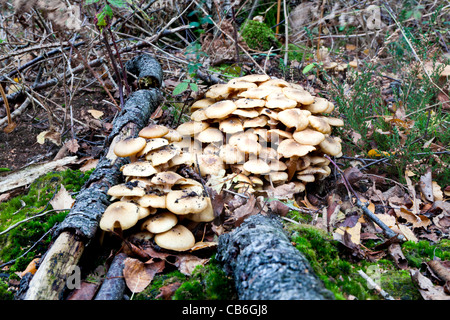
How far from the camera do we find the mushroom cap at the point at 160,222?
103 inches

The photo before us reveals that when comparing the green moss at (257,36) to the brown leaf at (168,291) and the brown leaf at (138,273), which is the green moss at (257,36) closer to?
the brown leaf at (138,273)

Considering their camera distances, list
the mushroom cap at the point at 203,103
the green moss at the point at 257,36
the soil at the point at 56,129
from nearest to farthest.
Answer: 1. the mushroom cap at the point at 203,103
2. the soil at the point at 56,129
3. the green moss at the point at 257,36

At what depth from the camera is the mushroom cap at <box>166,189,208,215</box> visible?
2607mm

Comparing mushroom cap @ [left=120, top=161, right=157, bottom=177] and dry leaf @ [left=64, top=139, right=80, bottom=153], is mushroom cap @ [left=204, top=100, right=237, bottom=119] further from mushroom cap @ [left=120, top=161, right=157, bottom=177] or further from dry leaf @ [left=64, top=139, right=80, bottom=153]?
dry leaf @ [left=64, top=139, right=80, bottom=153]

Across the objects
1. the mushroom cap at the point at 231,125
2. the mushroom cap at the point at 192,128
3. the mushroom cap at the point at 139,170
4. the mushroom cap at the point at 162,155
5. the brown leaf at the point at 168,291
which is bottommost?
the brown leaf at the point at 168,291

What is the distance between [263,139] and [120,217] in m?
1.70

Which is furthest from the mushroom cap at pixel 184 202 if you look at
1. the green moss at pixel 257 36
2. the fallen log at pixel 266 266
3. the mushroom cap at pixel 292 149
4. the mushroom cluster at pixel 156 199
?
the green moss at pixel 257 36

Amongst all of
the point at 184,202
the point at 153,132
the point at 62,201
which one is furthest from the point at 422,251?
the point at 62,201

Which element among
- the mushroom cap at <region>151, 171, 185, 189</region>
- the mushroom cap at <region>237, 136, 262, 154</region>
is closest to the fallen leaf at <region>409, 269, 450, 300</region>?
the mushroom cap at <region>237, 136, 262, 154</region>

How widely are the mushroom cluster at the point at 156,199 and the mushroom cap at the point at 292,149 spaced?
938 millimetres

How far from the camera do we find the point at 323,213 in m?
3.13

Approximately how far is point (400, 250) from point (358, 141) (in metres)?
1.79

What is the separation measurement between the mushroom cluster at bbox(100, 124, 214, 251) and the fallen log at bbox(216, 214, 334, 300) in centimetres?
45
